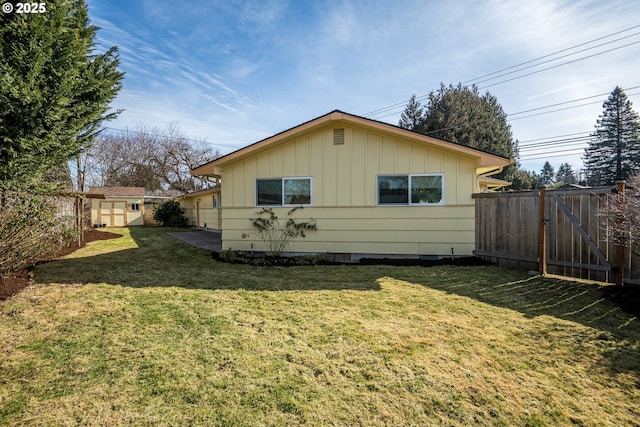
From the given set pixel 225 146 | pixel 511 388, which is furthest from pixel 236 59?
pixel 225 146

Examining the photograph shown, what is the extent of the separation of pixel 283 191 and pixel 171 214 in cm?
1737

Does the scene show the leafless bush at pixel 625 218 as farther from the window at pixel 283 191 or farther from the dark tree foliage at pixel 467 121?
the dark tree foliage at pixel 467 121

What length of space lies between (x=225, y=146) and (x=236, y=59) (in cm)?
2126

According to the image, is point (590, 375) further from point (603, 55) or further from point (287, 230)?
point (603, 55)

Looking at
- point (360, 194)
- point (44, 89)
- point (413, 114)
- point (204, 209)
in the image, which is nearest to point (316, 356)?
point (360, 194)

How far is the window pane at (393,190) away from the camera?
26.0ft

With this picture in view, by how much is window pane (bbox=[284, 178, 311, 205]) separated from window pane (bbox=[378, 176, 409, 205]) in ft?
6.42

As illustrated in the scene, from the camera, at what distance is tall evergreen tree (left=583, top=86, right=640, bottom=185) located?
31000 millimetres

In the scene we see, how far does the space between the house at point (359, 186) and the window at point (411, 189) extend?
0.02 meters

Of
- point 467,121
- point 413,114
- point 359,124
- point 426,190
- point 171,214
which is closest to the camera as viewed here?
point 426,190

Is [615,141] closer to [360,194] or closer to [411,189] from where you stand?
[411,189]

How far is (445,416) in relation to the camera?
84.0 inches

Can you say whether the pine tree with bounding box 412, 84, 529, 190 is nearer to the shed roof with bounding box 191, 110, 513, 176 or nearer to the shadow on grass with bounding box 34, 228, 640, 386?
the shed roof with bounding box 191, 110, 513, 176

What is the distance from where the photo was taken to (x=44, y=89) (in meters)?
6.00
